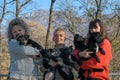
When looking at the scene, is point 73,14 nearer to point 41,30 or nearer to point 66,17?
point 66,17

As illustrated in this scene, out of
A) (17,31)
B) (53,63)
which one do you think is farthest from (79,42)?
(17,31)

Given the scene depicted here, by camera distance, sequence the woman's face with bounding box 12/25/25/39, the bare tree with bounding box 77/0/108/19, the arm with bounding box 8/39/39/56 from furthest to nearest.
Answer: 1. the bare tree with bounding box 77/0/108/19
2. the woman's face with bounding box 12/25/25/39
3. the arm with bounding box 8/39/39/56

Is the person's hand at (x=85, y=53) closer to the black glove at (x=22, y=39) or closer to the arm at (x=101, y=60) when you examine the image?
the arm at (x=101, y=60)

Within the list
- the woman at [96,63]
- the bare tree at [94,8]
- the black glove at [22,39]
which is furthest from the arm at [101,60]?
the bare tree at [94,8]

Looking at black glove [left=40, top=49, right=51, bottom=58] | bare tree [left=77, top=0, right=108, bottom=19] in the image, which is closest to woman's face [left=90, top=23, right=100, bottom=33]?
black glove [left=40, top=49, right=51, bottom=58]

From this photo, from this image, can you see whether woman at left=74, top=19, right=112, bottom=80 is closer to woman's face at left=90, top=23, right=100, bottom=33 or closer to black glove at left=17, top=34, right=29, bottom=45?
woman's face at left=90, top=23, right=100, bottom=33

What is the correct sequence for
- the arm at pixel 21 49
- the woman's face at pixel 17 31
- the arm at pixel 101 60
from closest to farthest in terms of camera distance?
the arm at pixel 101 60 → the arm at pixel 21 49 → the woman's face at pixel 17 31

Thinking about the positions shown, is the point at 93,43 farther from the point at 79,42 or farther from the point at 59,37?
the point at 59,37

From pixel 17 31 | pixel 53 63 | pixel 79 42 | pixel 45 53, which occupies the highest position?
pixel 17 31

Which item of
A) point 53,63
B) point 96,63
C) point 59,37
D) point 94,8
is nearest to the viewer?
point 96,63

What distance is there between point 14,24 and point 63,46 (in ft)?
2.53

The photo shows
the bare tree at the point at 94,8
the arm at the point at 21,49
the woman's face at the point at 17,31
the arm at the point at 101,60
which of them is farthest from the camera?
the bare tree at the point at 94,8

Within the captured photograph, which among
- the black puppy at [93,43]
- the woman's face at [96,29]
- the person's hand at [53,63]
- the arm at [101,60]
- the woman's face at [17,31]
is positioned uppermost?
the woman's face at [96,29]

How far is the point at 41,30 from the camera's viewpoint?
2636 cm
